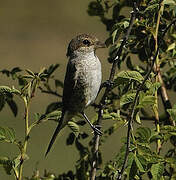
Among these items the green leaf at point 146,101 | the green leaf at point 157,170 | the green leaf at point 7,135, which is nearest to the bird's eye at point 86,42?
the green leaf at point 7,135

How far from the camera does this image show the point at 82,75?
3.67m

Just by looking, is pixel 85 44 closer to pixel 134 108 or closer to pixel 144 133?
pixel 144 133

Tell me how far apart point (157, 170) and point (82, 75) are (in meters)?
1.55

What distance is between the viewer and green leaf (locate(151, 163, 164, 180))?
220 centimetres

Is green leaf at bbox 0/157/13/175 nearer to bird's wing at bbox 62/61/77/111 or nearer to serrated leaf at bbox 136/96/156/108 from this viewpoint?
serrated leaf at bbox 136/96/156/108

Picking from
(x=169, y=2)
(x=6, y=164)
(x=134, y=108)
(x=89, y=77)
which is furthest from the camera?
(x=89, y=77)

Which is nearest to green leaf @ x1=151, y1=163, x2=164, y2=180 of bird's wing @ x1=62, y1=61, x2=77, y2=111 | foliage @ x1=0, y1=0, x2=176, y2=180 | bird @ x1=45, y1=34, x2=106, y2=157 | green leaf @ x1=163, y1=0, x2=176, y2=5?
foliage @ x1=0, y1=0, x2=176, y2=180

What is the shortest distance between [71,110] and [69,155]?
16.2ft

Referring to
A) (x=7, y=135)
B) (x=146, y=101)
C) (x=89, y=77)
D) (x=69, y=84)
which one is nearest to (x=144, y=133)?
(x=146, y=101)

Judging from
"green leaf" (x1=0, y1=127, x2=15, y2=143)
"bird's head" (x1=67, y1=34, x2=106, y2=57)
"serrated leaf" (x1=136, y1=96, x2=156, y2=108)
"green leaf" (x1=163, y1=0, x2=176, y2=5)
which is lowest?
"green leaf" (x1=0, y1=127, x2=15, y2=143)

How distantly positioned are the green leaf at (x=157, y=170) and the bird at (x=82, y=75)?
1.40m

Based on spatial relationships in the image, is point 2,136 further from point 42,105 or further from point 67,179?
point 42,105

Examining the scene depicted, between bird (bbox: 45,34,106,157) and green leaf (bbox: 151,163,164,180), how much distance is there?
1395 mm

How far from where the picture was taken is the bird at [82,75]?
360 cm
